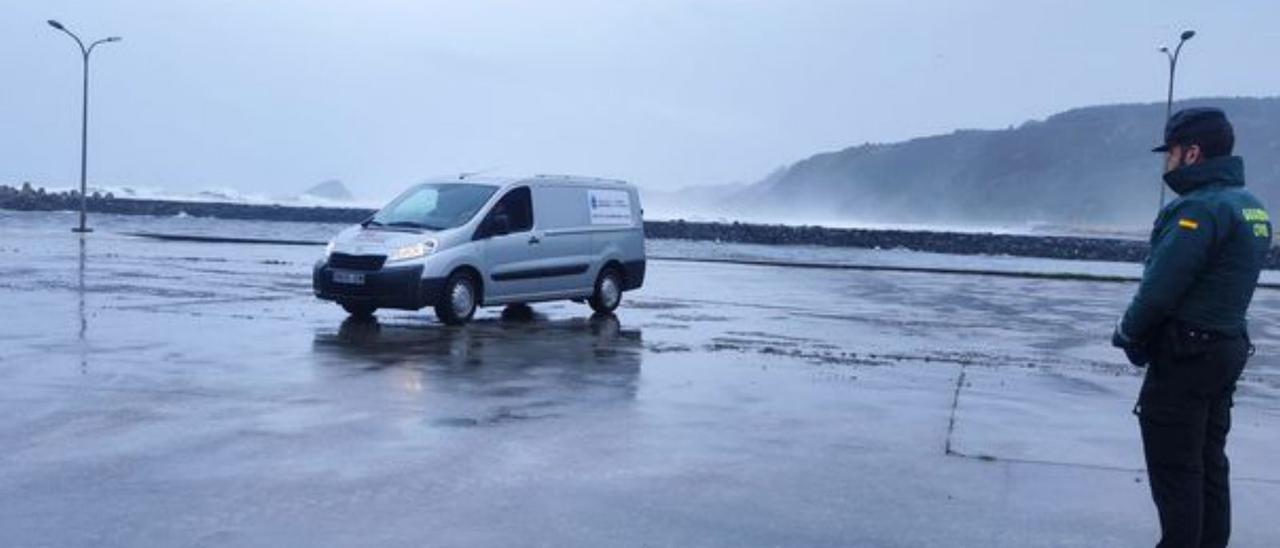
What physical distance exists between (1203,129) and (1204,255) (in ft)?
1.80

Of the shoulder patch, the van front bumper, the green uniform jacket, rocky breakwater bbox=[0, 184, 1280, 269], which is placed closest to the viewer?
the green uniform jacket

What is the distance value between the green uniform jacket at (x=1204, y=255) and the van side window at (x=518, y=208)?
42.8ft

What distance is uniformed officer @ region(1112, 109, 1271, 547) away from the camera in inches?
221

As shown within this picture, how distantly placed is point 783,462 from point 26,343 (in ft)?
26.7

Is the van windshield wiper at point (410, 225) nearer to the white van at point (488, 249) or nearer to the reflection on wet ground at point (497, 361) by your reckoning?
the white van at point (488, 249)

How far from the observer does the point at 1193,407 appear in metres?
5.66

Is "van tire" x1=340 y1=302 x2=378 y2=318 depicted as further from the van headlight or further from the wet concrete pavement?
the van headlight

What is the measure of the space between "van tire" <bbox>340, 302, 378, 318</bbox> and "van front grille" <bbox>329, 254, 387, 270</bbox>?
18.3 inches

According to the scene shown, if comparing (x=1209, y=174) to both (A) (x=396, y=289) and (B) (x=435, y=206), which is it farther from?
(B) (x=435, y=206)

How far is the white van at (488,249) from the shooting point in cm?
1697

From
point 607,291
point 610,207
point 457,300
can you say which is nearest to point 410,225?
point 457,300

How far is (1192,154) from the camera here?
19.0 ft

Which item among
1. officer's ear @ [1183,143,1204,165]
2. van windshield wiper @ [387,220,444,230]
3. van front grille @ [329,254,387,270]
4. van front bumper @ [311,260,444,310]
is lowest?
van front bumper @ [311,260,444,310]

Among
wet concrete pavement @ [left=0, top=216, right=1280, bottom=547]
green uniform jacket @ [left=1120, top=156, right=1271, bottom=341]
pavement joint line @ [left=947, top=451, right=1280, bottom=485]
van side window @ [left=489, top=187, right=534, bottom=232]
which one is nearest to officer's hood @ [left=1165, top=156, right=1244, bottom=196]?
green uniform jacket @ [left=1120, top=156, right=1271, bottom=341]
